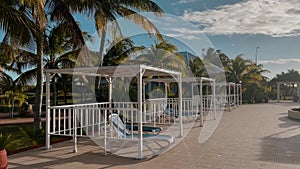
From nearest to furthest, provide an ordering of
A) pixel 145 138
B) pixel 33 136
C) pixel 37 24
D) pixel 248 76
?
pixel 145 138
pixel 33 136
pixel 37 24
pixel 248 76

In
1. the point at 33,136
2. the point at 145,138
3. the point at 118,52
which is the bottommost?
the point at 33,136

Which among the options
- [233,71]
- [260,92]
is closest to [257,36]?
[233,71]

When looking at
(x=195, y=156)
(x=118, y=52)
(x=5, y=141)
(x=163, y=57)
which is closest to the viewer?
(x=5, y=141)

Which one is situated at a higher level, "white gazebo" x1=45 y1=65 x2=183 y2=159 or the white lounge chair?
"white gazebo" x1=45 y1=65 x2=183 y2=159

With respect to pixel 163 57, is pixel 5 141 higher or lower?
lower

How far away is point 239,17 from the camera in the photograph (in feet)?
49.3

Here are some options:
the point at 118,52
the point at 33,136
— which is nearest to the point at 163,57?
the point at 118,52

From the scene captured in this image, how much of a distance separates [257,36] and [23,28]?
68.4ft

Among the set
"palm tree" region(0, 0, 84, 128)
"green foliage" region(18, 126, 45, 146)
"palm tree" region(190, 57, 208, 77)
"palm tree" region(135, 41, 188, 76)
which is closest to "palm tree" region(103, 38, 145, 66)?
"palm tree" region(135, 41, 188, 76)

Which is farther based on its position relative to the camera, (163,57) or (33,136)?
(163,57)

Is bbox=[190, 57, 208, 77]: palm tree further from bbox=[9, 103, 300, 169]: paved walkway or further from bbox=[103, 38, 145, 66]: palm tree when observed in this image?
bbox=[9, 103, 300, 169]: paved walkway

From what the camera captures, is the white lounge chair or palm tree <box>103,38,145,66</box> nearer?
the white lounge chair

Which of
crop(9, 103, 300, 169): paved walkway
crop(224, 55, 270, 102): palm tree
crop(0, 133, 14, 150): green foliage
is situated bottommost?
crop(9, 103, 300, 169): paved walkway

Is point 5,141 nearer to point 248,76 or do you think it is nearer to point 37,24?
point 37,24
